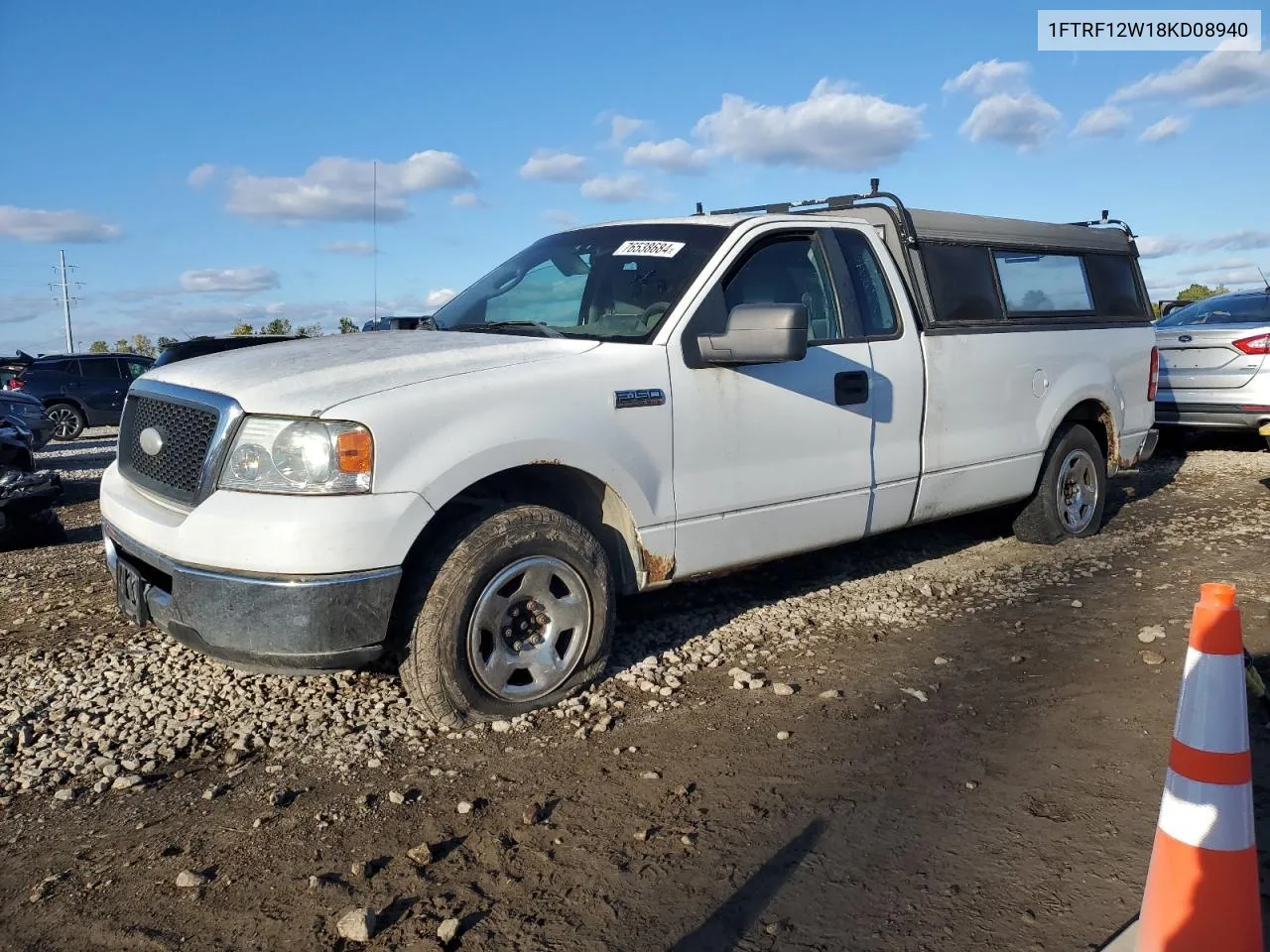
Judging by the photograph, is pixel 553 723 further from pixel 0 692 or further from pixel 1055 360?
pixel 1055 360

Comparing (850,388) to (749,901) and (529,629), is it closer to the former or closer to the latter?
(529,629)

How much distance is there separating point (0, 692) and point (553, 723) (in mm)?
2228

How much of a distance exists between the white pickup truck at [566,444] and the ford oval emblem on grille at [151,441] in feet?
0.04

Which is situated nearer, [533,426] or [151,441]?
[533,426]

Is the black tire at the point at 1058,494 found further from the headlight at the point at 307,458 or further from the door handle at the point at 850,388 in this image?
the headlight at the point at 307,458

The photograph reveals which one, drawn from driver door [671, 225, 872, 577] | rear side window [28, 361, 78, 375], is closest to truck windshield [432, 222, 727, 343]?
driver door [671, 225, 872, 577]

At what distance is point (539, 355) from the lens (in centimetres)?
386

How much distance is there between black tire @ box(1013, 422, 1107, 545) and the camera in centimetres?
629

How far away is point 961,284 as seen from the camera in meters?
5.57

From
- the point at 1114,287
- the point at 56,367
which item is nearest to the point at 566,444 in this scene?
the point at 1114,287

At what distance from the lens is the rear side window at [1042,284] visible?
5957 mm

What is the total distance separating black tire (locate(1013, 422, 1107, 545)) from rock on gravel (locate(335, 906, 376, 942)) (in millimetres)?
5017

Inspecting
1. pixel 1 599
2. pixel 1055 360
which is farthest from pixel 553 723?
pixel 1055 360

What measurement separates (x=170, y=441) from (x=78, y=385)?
16182mm
